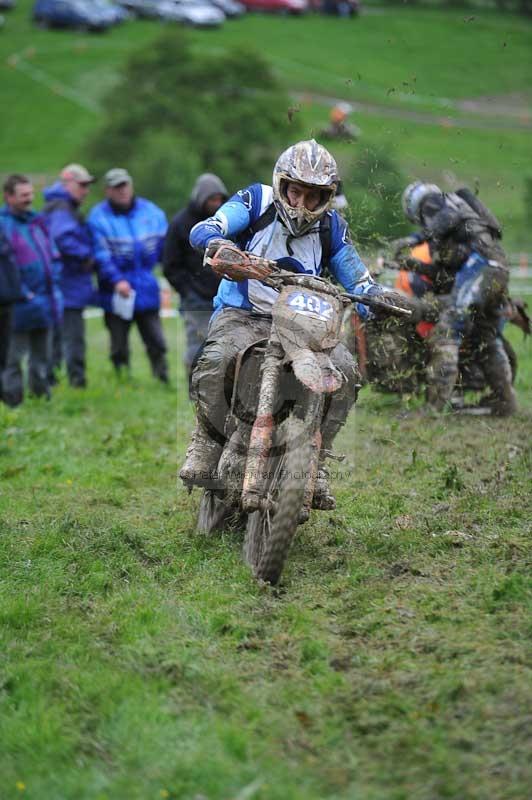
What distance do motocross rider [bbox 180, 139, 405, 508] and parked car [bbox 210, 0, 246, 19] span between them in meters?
60.1

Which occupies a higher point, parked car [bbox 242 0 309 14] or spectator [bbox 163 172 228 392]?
spectator [bbox 163 172 228 392]

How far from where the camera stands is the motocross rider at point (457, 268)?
9.98 meters

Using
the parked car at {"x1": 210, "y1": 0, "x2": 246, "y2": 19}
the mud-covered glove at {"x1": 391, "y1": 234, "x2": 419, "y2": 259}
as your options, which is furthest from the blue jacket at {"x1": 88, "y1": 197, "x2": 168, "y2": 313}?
the parked car at {"x1": 210, "y1": 0, "x2": 246, "y2": 19}

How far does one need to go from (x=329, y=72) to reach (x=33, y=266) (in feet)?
162

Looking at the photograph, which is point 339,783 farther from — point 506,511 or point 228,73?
point 228,73

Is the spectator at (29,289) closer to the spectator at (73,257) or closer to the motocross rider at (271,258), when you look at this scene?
the spectator at (73,257)

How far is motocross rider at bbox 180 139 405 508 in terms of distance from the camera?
639cm

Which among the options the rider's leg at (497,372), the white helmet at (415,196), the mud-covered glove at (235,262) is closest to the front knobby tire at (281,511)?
the mud-covered glove at (235,262)

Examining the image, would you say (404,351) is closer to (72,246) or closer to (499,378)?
(499,378)

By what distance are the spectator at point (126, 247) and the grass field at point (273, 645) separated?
169 inches

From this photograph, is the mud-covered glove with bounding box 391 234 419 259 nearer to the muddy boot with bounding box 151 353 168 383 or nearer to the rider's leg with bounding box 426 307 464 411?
the rider's leg with bounding box 426 307 464 411

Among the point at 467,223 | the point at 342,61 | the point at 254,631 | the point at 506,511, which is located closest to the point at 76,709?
the point at 254,631

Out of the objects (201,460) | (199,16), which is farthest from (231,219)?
(199,16)

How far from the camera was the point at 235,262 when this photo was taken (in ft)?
20.1
